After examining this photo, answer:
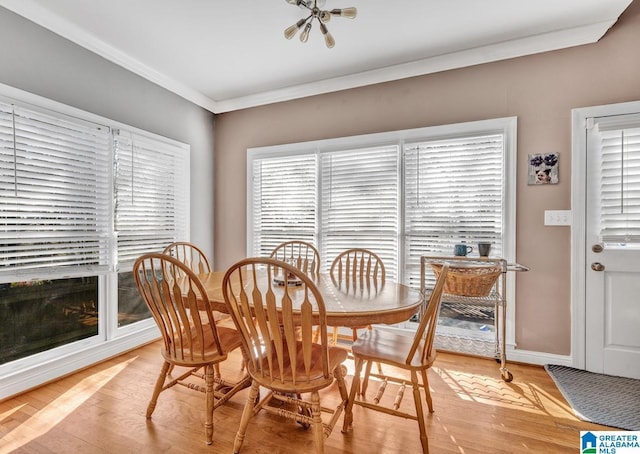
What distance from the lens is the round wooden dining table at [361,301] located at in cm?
150

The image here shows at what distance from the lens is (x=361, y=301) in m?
1.70

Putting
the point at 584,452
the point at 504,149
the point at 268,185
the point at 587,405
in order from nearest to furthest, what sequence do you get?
the point at 584,452 < the point at 587,405 < the point at 504,149 < the point at 268,185

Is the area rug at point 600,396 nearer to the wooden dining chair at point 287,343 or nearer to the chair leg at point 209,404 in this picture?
the wooden dining chair at point 287,343

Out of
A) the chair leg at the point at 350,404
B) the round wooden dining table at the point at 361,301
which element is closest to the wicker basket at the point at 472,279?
the round wooden dining table at the point at 361,301

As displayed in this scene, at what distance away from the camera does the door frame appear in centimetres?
248

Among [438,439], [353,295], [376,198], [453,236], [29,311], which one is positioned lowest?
[438,439]

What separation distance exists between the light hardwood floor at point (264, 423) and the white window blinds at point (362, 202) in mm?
1300

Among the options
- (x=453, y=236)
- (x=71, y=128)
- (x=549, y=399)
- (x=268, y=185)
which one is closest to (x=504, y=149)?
(x=453, y=236)

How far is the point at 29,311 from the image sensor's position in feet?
7.59

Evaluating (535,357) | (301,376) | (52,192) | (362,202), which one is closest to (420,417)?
(301,376)

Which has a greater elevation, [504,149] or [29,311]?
[504,149]

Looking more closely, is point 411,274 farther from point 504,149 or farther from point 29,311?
point 29,311

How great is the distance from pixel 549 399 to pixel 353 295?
1538 millimetres

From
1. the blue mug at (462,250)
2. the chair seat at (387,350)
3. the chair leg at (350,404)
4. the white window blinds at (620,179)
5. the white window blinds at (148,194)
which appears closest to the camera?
the chair seat at (387,350)
